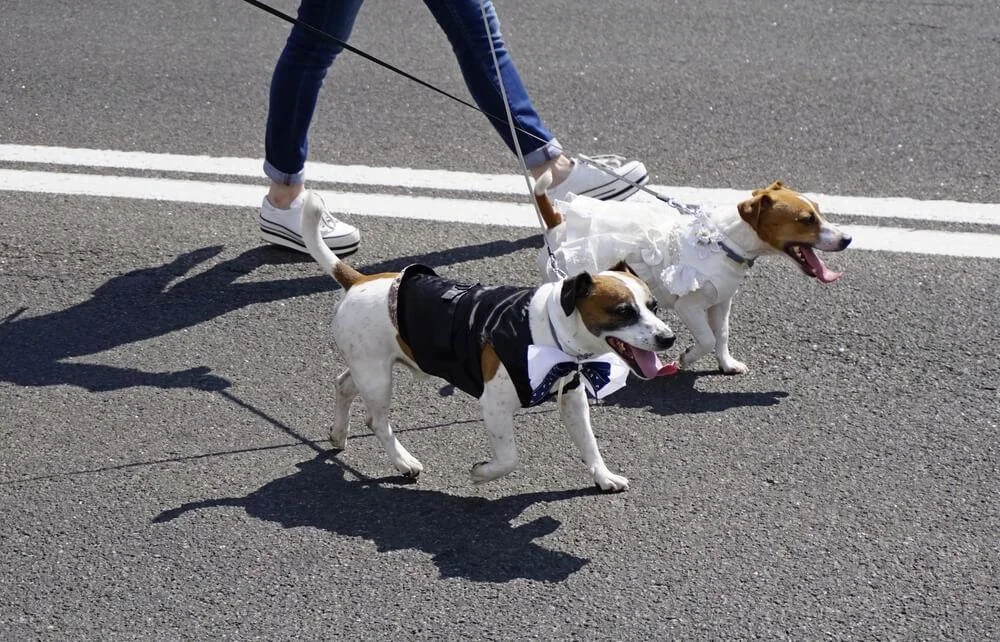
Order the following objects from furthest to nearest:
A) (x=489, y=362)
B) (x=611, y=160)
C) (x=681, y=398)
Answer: (x=611, y=160)
(x=681, y=398)
(x=489, y=362)

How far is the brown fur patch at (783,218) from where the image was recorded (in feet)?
14.3

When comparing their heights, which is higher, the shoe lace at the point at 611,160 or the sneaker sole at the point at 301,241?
the shoe lace at the point at 611,160

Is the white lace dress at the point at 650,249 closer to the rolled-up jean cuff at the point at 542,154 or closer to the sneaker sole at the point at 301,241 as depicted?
the rolled-up jean cuff at the point at 542,154

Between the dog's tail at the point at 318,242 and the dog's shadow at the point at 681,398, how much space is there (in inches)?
40.2

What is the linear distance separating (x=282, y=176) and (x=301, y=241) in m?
0.32

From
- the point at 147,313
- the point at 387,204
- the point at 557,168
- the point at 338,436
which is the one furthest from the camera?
the point at 387,204

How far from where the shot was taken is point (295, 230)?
5496 millimetres

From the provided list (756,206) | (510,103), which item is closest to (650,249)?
(756,206)

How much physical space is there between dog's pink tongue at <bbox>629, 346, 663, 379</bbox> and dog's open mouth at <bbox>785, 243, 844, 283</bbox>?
3.30ft

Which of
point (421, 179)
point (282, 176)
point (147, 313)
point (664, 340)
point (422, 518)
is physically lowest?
point (147, 313)

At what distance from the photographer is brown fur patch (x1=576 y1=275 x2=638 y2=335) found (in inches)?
141

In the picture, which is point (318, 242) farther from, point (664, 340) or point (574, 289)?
point (664, 340)

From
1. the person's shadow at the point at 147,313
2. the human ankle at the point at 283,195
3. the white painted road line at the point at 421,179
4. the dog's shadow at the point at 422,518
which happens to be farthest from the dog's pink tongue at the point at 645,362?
the human ankle at the point at 283,195

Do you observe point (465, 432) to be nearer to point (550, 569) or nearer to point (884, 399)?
point (550, 569)
